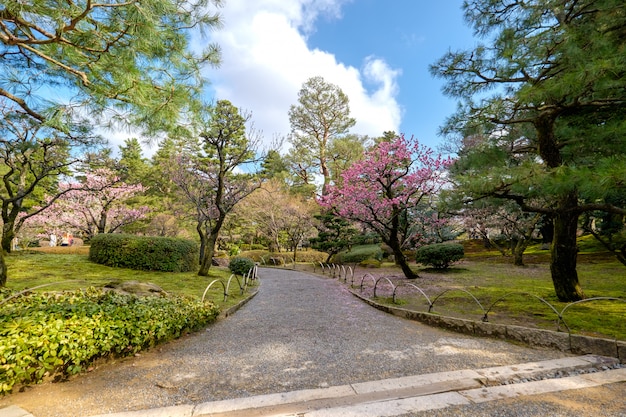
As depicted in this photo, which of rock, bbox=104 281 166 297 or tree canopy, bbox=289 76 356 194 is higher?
tree canopy, bbox=289 76 356 194

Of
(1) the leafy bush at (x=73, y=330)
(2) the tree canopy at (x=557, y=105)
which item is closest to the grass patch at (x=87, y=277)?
(1) the leafy bush at (x=73, y=330)

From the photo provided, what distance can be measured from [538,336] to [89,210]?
64.8ft

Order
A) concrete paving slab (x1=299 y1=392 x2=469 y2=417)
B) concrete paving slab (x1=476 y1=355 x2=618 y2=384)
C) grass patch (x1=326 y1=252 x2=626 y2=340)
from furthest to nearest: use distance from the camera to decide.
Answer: grass patch (x1=326 y1=252 x2=626 y2=340)
concrete paving slab (x1=476 y1=355 x2=618 y2=384)
concrete paving slab (x1=299 y1=392 x2=469 y2=417)

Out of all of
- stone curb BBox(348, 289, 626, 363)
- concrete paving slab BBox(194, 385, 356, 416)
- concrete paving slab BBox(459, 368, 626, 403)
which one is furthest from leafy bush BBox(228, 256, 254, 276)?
concrete paving slab BBox(459, 368, 626, 403)

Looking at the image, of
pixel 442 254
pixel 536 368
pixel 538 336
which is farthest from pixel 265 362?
pixel 442 254

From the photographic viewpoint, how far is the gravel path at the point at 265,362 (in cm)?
279

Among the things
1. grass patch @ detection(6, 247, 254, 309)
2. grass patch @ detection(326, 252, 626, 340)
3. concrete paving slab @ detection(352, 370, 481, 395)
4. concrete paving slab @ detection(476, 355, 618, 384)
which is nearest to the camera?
concrete paving slab @ detection(352, 370, 481, 395)

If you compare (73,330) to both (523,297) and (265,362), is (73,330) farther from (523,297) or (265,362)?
(523,297)

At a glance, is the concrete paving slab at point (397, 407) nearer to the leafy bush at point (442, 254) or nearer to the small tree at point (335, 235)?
the leafy bush at point (442, 254)

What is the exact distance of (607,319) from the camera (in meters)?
4.65

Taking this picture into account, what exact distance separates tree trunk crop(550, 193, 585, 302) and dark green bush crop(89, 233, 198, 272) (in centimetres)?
Result: 1169

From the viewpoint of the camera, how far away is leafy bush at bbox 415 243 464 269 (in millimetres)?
11930

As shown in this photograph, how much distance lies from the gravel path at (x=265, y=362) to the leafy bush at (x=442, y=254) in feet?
24.0

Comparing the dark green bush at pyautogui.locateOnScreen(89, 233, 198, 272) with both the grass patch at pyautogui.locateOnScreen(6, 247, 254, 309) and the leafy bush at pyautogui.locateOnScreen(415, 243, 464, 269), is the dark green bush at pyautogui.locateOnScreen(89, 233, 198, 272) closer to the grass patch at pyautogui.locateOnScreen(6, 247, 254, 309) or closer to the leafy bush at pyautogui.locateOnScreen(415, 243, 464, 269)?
the grass patch at pyautogui.locateOnScreen(6, 247, 254, 309)
